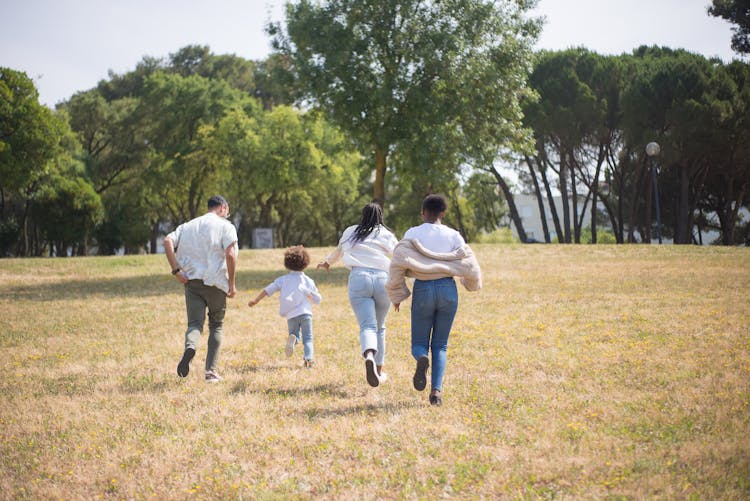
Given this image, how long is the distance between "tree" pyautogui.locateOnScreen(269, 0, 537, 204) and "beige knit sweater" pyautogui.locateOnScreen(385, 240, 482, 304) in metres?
15.6

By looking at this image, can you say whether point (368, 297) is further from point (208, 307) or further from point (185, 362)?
point (185, 362)

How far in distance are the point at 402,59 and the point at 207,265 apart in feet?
55.7

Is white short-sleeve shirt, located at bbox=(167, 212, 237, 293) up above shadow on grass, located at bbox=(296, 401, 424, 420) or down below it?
above

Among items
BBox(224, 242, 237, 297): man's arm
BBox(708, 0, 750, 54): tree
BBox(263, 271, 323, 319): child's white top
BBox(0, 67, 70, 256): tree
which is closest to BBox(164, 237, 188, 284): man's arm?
BBox(224, 242, 237, 297): man's arm

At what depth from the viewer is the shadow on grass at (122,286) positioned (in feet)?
61.9

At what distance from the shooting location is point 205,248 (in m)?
7.79

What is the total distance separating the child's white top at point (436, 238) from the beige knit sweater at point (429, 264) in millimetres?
70

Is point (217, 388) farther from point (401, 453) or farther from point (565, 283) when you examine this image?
point (565, 283)

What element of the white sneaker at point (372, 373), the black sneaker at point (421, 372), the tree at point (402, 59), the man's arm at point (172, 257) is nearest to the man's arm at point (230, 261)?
the man's arm at point (172, 257)

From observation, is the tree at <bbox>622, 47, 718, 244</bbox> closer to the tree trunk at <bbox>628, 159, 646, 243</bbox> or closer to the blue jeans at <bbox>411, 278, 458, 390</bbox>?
the tree trunk at <bbox>628, 159, 646, 243</bbox>

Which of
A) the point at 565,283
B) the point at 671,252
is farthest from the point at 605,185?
the point at 565,283

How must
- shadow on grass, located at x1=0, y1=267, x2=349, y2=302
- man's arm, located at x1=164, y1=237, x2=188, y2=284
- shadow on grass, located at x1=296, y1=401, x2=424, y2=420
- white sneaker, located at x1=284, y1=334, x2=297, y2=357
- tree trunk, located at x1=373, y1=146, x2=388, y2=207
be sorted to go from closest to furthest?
shadow on grass, located at x1=296, y1=401, x2=424, y2=420 < man's arm, located at x1=164, y1=237, x2=188, y2=284 < white sneaker, located at x1=284, y1=334, x2=297, y2=357 < shadow on grass, located at x1=0, y1=267, x2=349, y2=302 < tree trunk, located at x1=373, y1=146, x2=388, y2=207

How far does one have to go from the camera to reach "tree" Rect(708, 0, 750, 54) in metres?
35.9

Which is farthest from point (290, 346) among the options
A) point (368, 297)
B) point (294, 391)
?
point (368, 297)
